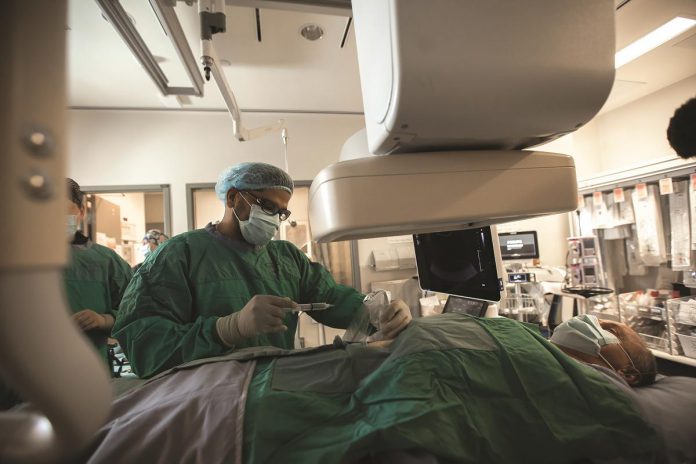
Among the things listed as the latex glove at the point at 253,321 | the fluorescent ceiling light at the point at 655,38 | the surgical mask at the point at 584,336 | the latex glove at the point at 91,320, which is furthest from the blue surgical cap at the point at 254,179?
the fluorescent ceiling light at the point at 655,38

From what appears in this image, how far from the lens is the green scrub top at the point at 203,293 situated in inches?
40.8

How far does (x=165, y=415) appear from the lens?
69cm

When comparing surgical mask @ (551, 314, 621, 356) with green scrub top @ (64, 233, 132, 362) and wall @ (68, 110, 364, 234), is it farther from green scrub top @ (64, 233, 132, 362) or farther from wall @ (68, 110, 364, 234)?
wall @ (68, 110, 364, 234)

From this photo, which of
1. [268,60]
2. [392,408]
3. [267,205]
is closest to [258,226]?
[267,205]

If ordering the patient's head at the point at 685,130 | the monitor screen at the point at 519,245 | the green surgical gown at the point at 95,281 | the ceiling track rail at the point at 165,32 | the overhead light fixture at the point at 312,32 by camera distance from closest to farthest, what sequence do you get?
the patient's head at the point at 685,130, the ceiling track rail at the point at 165,32, the green surgical gown at the point at 95,281, the overhead light fixture at the point at 312,32, the monitor screen at the point at 519,245

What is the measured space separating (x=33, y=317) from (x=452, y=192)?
20.1 inches

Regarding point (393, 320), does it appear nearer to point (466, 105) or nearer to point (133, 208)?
point (466, 105)

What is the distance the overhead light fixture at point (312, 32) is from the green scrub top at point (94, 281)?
5.54ft

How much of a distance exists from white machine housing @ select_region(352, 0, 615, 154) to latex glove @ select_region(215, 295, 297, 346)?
27.6 inches

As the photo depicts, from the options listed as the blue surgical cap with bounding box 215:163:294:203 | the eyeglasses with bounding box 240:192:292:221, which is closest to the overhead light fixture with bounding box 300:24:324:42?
the blue surgical cap with bounding box 215:163:294:203

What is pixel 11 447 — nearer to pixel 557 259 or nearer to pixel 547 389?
pixel 547 389

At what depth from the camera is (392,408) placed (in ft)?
2.35

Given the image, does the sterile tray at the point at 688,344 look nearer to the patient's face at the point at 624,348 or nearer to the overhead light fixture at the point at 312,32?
the patient's face at the point at 624,348

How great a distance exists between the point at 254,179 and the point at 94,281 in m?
1.10
